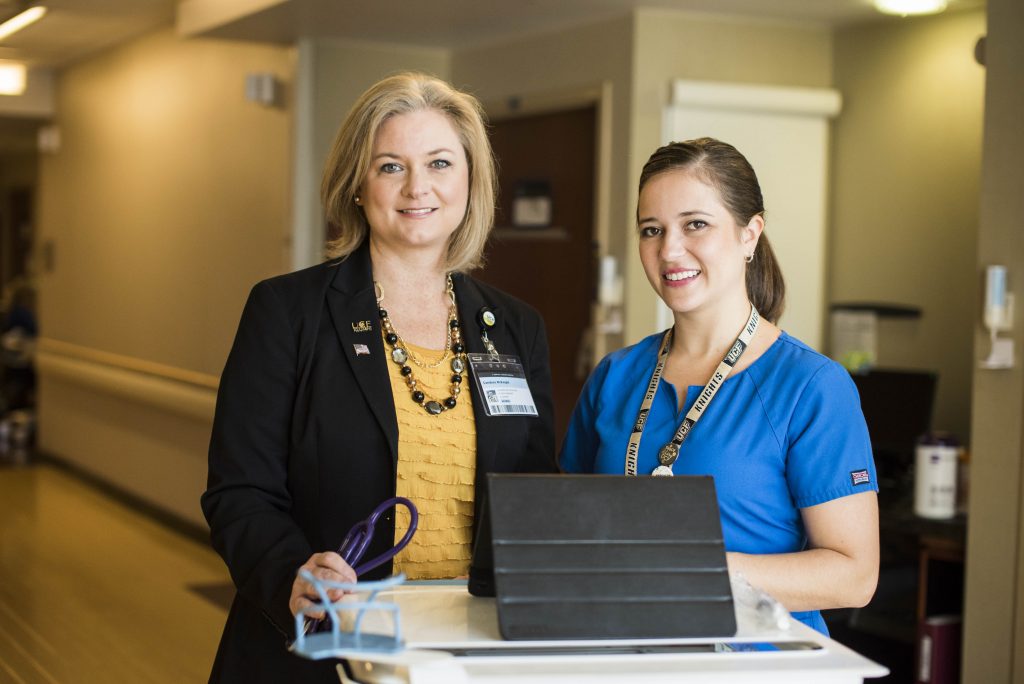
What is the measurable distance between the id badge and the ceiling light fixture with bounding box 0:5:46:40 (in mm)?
5112

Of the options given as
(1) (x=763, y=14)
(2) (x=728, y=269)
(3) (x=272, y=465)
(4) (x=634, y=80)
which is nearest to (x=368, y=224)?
(3) (x=272, y=465)

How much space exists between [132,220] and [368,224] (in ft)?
20.8

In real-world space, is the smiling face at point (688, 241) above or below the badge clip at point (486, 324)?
above

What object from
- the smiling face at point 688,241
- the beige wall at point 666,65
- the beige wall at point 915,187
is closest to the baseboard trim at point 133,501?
the beige wall at point 666,65

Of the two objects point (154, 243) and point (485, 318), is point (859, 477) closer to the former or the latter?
point (485, 318)

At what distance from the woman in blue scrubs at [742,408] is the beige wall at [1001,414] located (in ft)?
5.72

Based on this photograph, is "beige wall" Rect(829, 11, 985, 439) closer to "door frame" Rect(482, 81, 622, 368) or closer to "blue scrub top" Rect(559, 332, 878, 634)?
"door frame" Rect(482, 81, 622, 368)

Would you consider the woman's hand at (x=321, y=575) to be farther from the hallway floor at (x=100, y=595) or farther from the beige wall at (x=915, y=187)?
the beige wall at (x=915, y=187)

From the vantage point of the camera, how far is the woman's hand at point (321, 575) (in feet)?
4.74

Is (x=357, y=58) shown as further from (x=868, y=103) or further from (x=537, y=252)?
(x=868, y=103)

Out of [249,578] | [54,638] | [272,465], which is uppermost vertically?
[272,465]

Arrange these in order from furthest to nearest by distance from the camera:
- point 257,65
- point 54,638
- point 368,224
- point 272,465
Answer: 1. point 257,65
2. point 54,638
3. point 368,224
4. point 272,465

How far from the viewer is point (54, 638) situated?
5031 millimetres

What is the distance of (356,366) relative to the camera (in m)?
1.89
